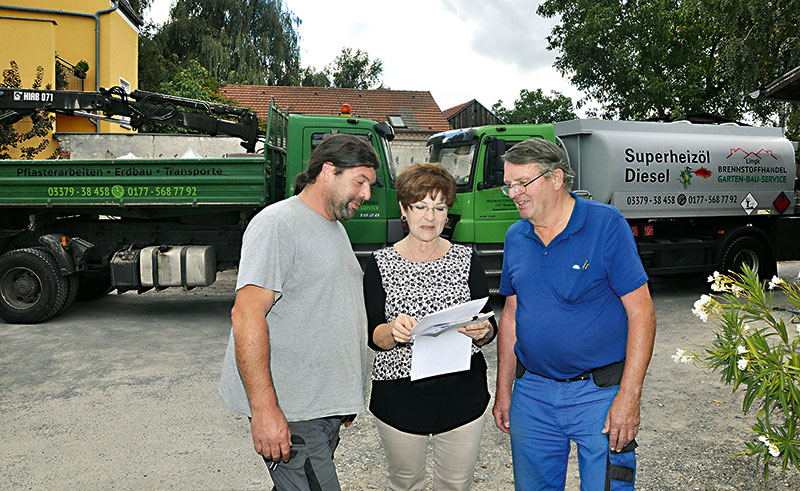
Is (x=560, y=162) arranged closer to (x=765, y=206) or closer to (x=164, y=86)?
(x=765, y=206)

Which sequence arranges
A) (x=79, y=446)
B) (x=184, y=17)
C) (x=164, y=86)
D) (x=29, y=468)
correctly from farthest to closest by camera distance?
(x=184, y=17) < (x=164, y=86) < (x=79, y=446) < (x=29, y=468)

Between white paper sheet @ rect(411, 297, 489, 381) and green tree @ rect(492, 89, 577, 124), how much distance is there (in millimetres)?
Answer: 55780

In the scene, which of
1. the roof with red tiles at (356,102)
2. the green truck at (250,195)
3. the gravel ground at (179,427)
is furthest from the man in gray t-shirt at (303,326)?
the roof with red tiles at (356,102)

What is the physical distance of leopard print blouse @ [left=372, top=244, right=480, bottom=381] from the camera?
2486mm

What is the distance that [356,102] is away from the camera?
28.2m

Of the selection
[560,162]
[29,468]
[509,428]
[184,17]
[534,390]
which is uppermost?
[184,17]

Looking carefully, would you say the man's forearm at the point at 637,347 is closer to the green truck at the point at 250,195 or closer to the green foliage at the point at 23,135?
the green truck at the point at 250,195

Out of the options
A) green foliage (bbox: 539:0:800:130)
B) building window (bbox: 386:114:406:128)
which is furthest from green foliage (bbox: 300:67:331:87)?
green foliage (bbox: 539:0:800:130)

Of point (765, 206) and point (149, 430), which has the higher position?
point (765, 206)

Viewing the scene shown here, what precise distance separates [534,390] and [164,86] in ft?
71.8

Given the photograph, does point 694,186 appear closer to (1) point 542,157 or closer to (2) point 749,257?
(2) point 749,257

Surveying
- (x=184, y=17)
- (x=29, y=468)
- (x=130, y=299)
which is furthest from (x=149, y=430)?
(x=184, y=17)

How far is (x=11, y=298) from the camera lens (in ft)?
27.8

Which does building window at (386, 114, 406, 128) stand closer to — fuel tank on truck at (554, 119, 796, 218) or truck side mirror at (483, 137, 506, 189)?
fuel tank on truck at (554, 119, 796, 218)
